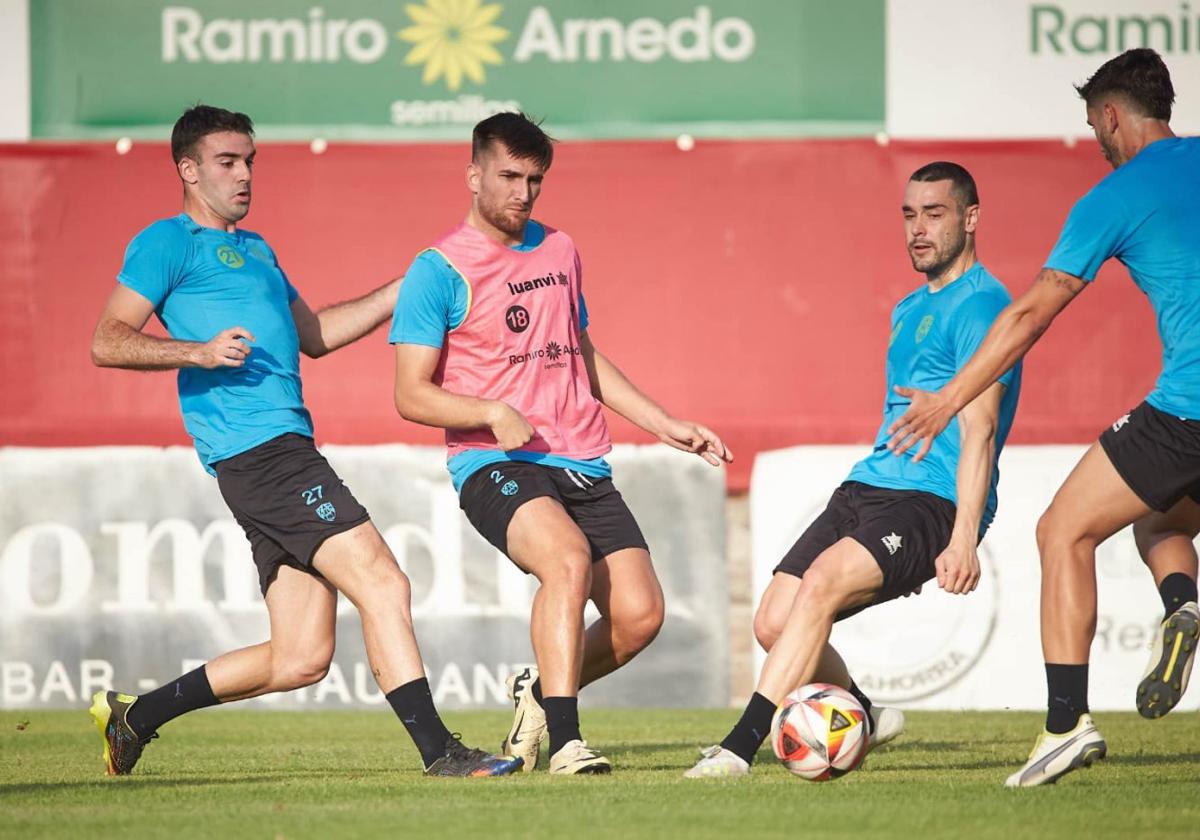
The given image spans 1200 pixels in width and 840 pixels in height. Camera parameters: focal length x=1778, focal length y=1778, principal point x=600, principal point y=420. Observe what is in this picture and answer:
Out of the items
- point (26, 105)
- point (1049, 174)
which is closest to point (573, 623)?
point (1049, 174)

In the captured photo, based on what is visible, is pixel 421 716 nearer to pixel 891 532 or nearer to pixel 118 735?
pixel 118 735

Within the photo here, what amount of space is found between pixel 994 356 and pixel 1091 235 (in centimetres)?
52

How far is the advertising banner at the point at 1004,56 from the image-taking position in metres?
12.4

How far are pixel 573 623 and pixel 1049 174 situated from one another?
6697 millimetres

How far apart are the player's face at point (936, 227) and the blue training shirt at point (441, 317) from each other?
5.14ft

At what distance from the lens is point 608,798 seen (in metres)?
5.75

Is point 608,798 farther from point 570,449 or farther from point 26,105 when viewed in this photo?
point 26,105

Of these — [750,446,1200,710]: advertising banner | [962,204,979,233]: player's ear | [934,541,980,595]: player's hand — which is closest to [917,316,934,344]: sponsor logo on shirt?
[962,204,979,233]: player's ear

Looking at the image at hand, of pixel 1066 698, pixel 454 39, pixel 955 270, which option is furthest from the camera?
pixel 454 39

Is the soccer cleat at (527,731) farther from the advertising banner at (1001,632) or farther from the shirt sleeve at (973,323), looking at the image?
the advertising banner at (1001,632)

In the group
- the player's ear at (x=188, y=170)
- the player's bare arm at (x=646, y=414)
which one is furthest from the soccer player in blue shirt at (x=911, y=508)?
the player's ear at (x=188, y=170)

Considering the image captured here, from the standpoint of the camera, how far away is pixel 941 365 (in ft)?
22.8

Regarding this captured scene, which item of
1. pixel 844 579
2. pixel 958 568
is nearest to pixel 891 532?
pixel 844 579

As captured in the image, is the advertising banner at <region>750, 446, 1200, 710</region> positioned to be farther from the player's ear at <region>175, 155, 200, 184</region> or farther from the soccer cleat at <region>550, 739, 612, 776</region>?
the player's ear at <region>175, 155, 200, 184</region>
